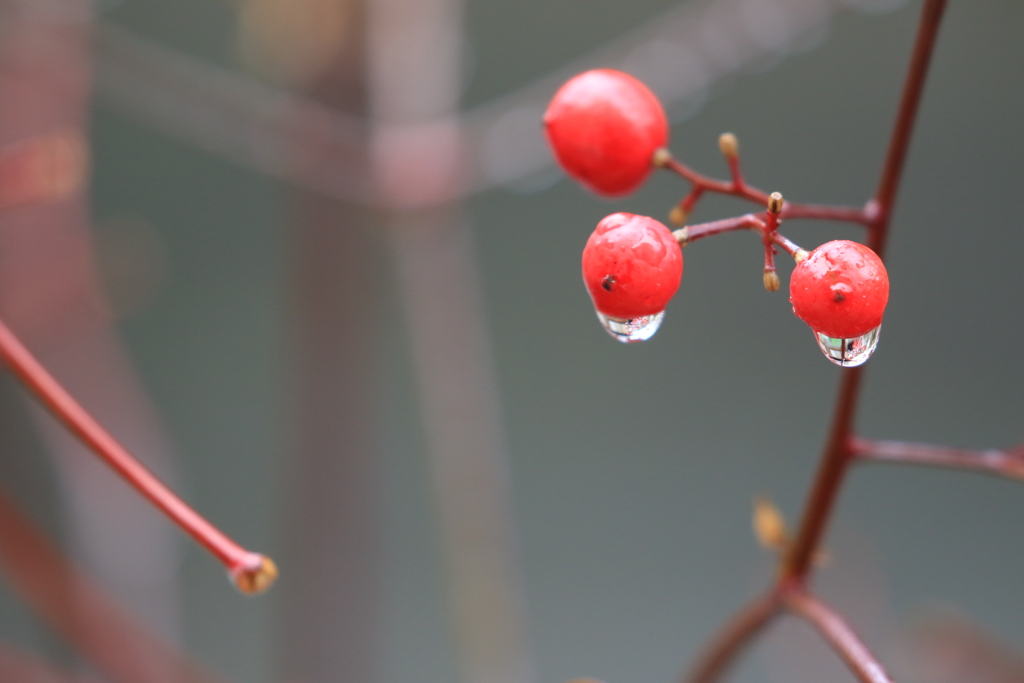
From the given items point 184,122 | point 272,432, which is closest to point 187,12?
point 272,432

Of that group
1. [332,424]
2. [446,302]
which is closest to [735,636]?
[332,424]

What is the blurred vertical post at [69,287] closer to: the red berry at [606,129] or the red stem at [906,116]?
the red berry at [606,129]

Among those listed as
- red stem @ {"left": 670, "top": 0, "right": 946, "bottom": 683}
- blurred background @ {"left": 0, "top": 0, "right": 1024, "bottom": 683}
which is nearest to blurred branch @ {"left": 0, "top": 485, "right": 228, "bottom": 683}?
blurred background @ {"left": 0, "top": 0, "right": 1024, "bottom": 683}

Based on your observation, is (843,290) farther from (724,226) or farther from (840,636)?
(840,636)

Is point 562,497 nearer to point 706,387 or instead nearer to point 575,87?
point 706,387

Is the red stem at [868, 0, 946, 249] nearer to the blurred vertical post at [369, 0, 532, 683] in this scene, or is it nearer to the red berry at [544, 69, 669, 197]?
the red berry at [544, 69, 669, 197]

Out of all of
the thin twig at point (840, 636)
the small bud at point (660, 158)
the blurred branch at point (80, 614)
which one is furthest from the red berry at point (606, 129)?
the blurred branch at point (80, 614)
